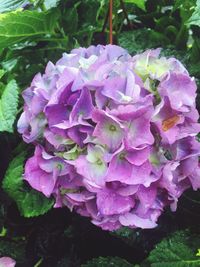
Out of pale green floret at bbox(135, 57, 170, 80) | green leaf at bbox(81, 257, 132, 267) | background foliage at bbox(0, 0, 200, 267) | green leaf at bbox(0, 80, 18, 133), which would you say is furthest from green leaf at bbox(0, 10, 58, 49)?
green leaf at bbox(81, 257, 132, 267)

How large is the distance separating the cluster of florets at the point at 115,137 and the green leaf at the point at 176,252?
77 mm

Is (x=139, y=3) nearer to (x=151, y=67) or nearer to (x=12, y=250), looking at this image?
(x=151, y=67)

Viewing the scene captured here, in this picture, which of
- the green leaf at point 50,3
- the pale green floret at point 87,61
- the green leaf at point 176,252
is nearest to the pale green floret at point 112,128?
the pale green floret at point 87,61

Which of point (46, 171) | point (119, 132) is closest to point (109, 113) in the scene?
point (119, 132)

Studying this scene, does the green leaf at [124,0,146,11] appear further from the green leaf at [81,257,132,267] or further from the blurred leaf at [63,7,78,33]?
the green leaf at [81,257,132,267]

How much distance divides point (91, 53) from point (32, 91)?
0.33 ft

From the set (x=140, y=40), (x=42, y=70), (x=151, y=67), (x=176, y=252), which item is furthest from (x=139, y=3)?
(x=176, y=252)

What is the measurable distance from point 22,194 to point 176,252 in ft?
0.76

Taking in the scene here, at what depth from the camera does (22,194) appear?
901mm

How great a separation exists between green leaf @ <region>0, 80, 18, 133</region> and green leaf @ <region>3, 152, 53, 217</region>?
9 cm

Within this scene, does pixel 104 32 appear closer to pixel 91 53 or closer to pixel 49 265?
pixel 91 53

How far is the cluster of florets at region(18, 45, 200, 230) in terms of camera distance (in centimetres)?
74

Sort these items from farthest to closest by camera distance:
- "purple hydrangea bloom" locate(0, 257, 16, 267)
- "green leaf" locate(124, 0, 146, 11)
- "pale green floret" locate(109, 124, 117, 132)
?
1. "green leaf" locate(124, 0, 146, 11)
2. "purple hydrangea bloom" locate(0, 257, 16, 267)
3. "pale green floret" locate(109, 124, 117, 132)

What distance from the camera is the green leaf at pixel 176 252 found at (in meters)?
0.85
